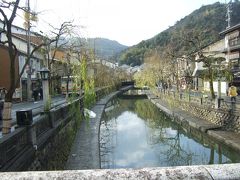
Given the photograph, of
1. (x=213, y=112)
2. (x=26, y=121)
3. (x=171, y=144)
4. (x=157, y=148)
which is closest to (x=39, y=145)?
(x=26, y=121)

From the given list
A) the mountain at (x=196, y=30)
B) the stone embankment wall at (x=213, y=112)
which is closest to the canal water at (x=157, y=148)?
the stone embankment wall at (x=213, y=112)

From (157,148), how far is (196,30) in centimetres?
1393

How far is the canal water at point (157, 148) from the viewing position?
14609 mm

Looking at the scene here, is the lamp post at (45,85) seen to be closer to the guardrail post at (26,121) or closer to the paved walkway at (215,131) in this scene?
the guardrail post at (26,121)

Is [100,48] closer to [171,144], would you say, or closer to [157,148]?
[171,144]

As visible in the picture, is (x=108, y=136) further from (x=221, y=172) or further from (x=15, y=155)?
(x=221, y=172)

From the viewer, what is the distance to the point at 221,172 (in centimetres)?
184

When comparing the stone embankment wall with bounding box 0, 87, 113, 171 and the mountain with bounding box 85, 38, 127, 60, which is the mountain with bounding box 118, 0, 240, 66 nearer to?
the mountain with bounding box 85, 38, 127, 60

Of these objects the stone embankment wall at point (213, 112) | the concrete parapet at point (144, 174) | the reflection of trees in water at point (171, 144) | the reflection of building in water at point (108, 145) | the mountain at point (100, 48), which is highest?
the mountain at point (100, 48)

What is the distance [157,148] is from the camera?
1798cm

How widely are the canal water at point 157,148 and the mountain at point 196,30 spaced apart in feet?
31.0

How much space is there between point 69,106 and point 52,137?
21.8 ft

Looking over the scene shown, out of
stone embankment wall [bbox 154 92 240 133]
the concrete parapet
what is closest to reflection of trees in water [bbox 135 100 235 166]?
stone embankment wall [bbox 154 92 240 133]

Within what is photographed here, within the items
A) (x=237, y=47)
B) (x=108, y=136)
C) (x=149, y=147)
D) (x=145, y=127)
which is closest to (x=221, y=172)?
(x=149, y=147)
